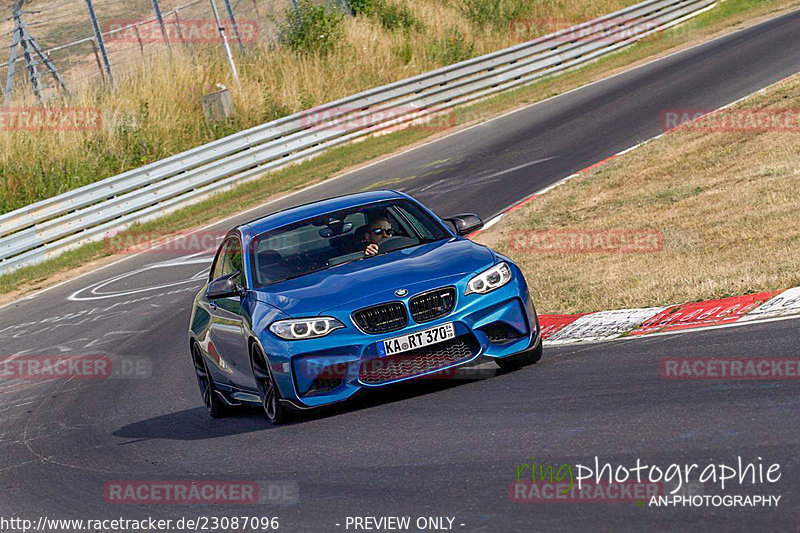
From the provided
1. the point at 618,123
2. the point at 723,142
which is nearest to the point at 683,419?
the point at 723,142

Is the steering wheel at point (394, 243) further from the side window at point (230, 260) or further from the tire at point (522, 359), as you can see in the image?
the tire at point (522, 359)

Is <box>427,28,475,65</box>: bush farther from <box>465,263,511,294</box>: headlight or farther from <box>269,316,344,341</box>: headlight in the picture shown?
<box>269,316,344,341</box>: headlight

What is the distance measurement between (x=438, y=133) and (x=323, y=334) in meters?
21.5

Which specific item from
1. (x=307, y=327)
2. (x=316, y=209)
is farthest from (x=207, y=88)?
(x=307, y=327)

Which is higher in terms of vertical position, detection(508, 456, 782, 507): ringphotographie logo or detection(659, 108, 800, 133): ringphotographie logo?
detection(508, 456, 782, 507): ringphotographie logo

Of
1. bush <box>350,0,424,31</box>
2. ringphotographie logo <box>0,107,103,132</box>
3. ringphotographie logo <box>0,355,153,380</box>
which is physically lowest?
bush <box>350,0,424,31</box>

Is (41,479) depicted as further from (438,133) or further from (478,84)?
(478,84)

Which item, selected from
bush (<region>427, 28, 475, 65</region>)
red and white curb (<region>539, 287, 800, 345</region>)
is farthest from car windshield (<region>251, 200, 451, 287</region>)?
bush (<region>427, 28, 475, 65</region>)

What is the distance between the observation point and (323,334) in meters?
8.00

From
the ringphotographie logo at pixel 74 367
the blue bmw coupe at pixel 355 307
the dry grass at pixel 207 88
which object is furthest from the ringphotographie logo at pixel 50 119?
the blue bmw coupe at pixel 355 307

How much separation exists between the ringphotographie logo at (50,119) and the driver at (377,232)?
21.7 meters

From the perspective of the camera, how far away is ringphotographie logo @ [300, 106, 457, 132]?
2970cm

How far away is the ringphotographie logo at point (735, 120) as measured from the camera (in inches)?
690

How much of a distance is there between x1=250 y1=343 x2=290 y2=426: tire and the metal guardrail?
15.8 metres
